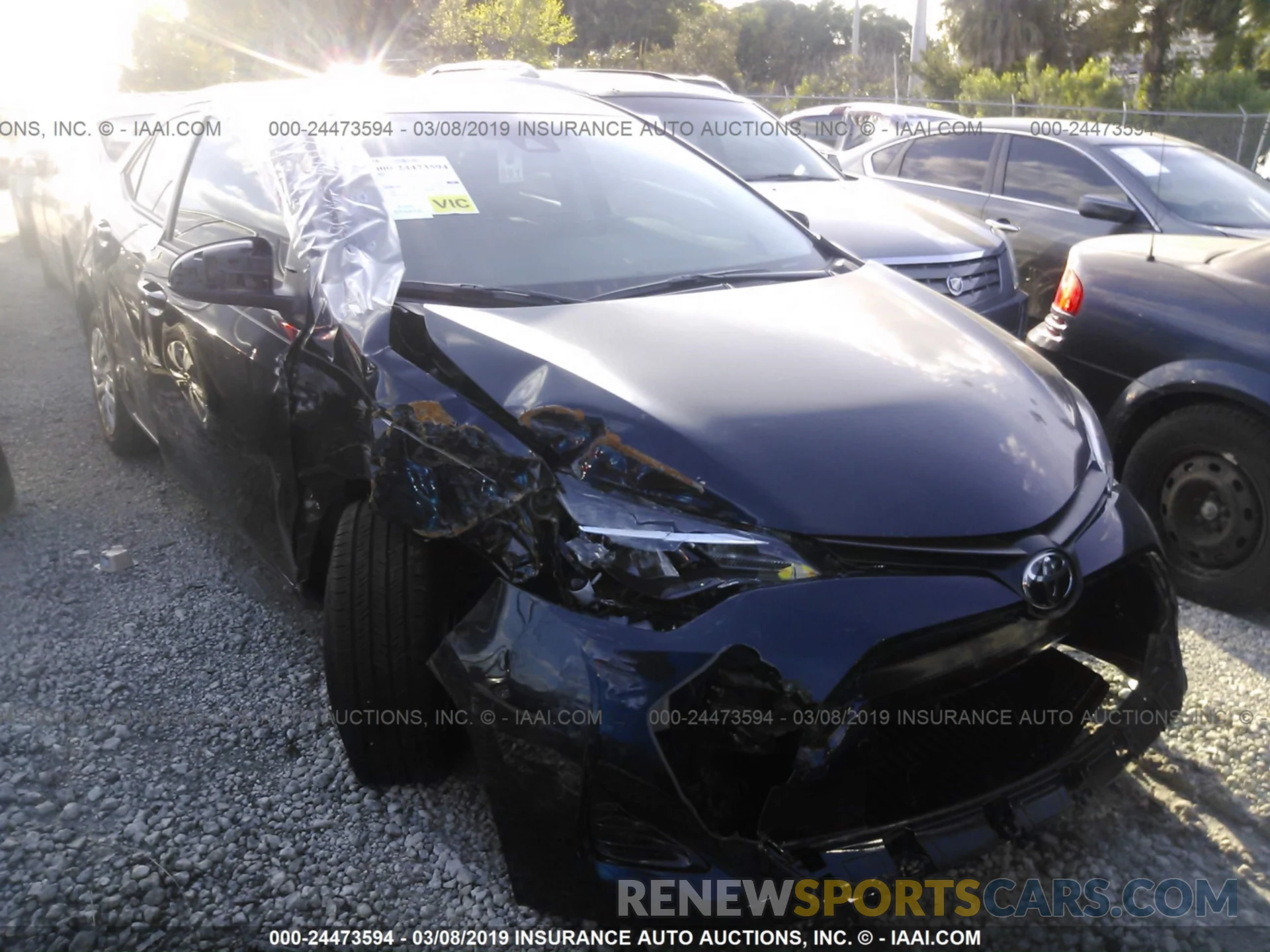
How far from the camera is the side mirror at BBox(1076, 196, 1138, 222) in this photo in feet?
19.1

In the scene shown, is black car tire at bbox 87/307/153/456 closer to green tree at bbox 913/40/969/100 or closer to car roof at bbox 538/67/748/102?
car roof at bbox 538/67/748/102

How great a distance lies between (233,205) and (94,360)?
202cm

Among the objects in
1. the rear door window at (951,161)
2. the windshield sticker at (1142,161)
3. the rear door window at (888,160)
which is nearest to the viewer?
the windshield sticker at (1142,161)

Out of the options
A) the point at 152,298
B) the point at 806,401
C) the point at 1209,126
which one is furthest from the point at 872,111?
the point at 806,401

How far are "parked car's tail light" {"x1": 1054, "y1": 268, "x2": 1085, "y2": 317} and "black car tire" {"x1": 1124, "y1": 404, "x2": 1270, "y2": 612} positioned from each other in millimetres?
630

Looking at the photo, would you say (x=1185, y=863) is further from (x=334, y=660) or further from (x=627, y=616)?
(x=334, y=660)

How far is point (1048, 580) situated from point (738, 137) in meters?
5.26

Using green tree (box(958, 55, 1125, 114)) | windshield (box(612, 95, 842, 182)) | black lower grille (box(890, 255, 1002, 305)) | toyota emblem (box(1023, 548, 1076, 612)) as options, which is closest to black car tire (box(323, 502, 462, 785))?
toyota emblem (box(1023, 548, 1076, 612))

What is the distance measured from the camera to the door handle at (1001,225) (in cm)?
622

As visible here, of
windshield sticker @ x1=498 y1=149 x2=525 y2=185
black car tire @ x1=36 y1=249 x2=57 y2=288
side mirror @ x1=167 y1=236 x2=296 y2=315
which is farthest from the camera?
black car tire @ x1=36 y1=249 x2=57 y2=288

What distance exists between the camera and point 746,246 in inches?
123

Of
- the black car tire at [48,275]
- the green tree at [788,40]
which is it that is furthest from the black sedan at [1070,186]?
the green tree at [788,40]

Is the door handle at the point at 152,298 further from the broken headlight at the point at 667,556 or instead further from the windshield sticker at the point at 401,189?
the broken headlight at the point at 667,556

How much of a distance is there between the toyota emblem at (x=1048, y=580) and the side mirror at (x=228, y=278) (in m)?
1.82
